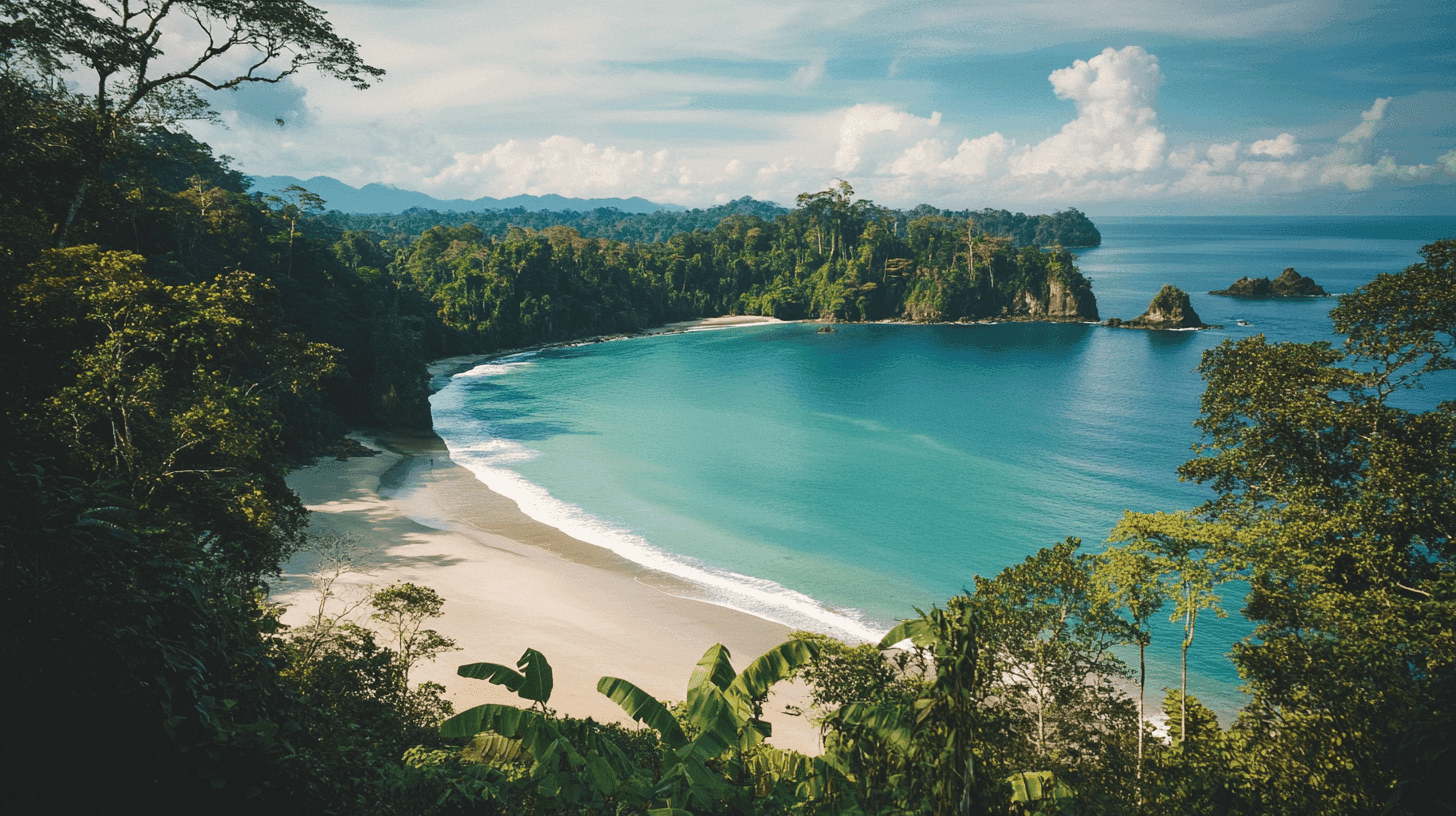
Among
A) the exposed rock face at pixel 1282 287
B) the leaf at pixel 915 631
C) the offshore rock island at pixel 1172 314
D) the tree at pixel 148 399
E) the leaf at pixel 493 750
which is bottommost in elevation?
the leaf at pixel 493 750

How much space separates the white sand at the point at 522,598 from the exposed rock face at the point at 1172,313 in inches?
3064

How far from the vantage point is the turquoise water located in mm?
26094

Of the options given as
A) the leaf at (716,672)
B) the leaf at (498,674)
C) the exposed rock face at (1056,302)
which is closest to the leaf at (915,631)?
the leaf at (716,672)

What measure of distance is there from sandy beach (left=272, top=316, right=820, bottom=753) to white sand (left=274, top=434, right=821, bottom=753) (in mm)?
48

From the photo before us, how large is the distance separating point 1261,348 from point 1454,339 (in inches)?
110

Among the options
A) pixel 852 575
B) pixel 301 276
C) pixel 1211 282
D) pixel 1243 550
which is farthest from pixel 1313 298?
pixel 301 276

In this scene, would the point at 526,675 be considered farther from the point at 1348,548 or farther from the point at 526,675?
the point at 1348,548

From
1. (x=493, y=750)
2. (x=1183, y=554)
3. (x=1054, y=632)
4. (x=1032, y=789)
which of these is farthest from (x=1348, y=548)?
(x=493, y=750)

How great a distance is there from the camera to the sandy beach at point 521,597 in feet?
56.8

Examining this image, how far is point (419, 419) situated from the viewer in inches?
1773

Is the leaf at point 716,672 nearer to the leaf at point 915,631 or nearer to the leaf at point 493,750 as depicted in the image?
the leaf at point 915,631

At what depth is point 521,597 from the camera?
73.6 ft

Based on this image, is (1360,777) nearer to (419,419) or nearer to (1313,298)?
(419,419)

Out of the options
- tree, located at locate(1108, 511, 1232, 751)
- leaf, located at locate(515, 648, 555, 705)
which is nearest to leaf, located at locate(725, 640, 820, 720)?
leaf, located at locate(515, 648, 555, 705)
